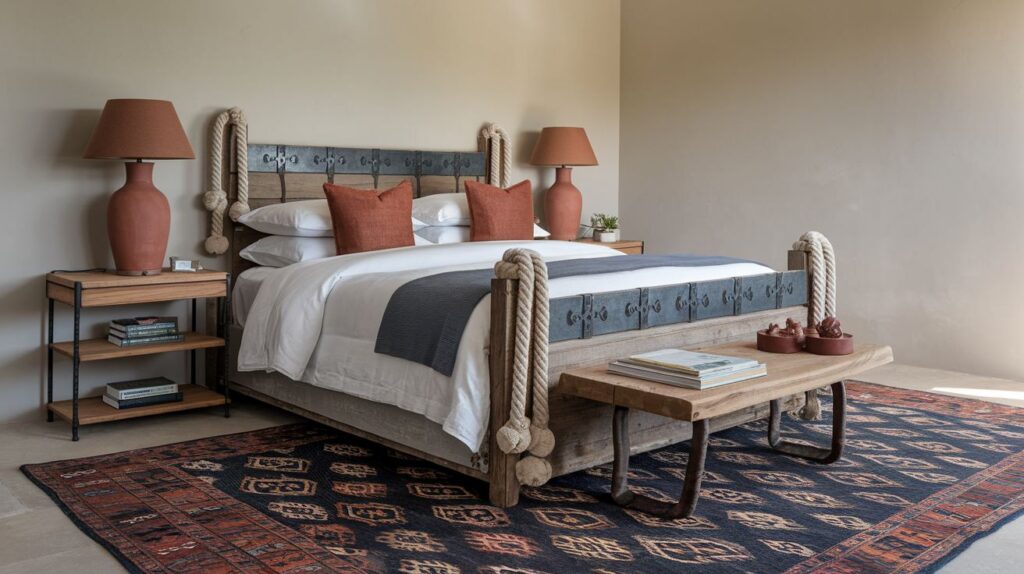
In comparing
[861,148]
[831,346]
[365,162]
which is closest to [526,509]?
[831,346]

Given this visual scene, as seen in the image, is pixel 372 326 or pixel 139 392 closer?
pixel 372 326

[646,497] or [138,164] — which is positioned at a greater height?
[138,164]

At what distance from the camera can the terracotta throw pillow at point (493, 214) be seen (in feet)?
15.7

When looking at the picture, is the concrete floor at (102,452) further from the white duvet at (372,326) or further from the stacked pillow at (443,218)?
the stacked pillow at (443,218)

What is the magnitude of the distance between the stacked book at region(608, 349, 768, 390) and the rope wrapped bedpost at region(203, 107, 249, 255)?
7.88ft

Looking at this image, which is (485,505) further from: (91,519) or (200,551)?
(91,519)

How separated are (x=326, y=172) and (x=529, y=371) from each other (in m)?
2.45

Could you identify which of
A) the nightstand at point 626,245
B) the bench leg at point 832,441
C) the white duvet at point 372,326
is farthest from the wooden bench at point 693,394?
the nightstand at point 626,245

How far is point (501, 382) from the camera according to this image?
9.22 ft

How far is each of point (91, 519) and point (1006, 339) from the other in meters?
4.53

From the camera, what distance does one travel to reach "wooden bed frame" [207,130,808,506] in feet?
9.36

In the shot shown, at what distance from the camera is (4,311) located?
3.95m

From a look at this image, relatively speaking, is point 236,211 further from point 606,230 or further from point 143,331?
point 606,230

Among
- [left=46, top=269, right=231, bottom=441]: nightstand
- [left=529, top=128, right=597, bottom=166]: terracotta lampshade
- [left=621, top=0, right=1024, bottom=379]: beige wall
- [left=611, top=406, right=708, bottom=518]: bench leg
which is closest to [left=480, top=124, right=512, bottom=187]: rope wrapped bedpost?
[left=529, top=128, right=597, bottom=166]: terracotta lampshade
